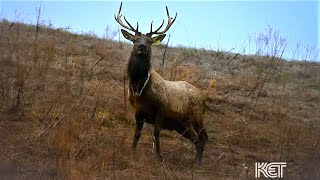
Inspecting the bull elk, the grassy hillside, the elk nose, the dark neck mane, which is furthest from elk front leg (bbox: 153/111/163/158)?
the elk nose

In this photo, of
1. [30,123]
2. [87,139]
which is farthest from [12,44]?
[87,139]

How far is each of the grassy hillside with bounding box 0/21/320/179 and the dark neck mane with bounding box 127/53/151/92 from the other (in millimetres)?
513

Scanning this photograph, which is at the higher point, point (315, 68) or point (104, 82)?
point (315, 68)

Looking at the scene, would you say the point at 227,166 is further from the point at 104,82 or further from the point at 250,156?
the point at 104,82

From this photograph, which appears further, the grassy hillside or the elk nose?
the elk nose

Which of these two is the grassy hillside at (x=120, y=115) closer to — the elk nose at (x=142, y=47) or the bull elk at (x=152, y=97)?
the bull elk at (x=152, y=97)

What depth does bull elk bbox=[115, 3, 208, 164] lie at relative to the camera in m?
4.59

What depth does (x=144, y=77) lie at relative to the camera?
4641 mm

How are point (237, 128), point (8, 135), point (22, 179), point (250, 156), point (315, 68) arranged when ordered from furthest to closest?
point (315, 68), point (237, 128), point (250, 156), point (8, 135), point (22, 179)

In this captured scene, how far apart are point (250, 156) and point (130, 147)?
1.06 metres

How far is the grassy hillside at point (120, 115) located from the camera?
11.5ft

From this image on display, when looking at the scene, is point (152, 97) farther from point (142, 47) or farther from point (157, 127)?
point (142, 47)

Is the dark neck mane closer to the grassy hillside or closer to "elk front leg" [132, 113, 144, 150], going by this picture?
"elk front leg" [132, 113, 144, 150]

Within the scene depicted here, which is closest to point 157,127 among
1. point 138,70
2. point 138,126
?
point 138,126
